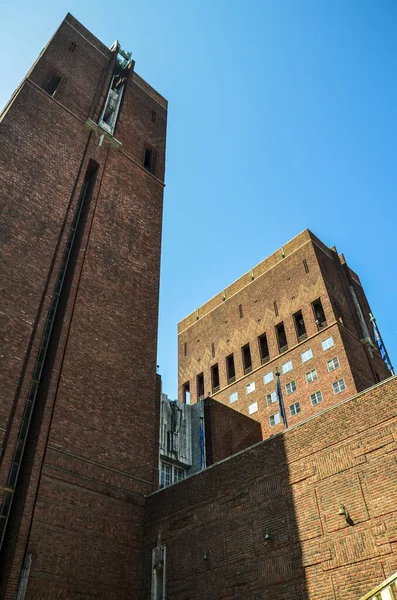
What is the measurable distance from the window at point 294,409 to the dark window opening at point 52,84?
28.4 m

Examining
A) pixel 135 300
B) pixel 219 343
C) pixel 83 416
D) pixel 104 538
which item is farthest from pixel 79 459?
pixel 219 343

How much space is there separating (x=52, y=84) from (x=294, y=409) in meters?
29.2

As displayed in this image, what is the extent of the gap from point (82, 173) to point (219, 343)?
25.5 m

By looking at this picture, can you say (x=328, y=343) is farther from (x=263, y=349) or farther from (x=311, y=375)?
(x=263, y=349)

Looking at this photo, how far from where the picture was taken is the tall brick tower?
1906cm

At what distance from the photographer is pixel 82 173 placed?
29516mm

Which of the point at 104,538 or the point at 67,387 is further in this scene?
the point at 67,387

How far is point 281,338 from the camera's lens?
4600 centimetres

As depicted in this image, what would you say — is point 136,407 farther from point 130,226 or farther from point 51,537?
point 130,226

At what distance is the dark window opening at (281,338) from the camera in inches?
1761

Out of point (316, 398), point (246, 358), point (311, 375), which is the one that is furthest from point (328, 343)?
point (246, 358)

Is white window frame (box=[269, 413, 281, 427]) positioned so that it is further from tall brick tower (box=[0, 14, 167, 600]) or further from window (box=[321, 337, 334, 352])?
tall brick tower (box=[0, 14, 167, 600])

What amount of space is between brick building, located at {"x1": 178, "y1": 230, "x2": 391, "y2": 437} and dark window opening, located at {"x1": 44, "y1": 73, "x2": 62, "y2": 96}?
84.0ft

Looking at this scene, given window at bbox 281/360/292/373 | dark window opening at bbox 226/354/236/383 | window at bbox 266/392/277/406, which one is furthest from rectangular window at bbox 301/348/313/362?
dark window opening at bbox 226/354/236/383
